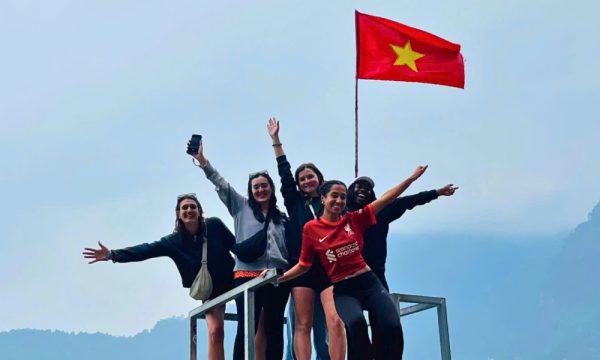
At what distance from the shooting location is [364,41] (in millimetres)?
14688

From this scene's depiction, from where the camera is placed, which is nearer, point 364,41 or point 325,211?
point 325,211

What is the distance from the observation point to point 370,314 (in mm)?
9133

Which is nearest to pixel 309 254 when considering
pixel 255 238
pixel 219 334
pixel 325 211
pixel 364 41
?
pixel 325 211

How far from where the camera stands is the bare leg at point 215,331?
33.5 ft

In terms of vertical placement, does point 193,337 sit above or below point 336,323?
below

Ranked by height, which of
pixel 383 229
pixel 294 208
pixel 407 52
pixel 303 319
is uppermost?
pixel 407 52

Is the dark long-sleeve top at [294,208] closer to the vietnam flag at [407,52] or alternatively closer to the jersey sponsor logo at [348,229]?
the jersey sponsor logo at [348,229]

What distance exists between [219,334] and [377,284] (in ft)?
7.20

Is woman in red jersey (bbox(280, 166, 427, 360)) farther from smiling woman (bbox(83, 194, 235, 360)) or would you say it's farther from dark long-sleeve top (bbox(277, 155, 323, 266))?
smiling woman (bbox(83, 194, 235, 360))

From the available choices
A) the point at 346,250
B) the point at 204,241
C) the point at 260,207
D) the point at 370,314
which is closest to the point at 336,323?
the point at 370,314

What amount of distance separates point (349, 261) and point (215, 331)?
6.65 feet

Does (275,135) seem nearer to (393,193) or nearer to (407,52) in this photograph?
(393,193)

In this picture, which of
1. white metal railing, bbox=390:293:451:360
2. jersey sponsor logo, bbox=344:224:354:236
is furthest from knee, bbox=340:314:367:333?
white metal railing, bbox=390:293:451:360

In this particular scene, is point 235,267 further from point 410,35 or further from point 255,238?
point 410,35
